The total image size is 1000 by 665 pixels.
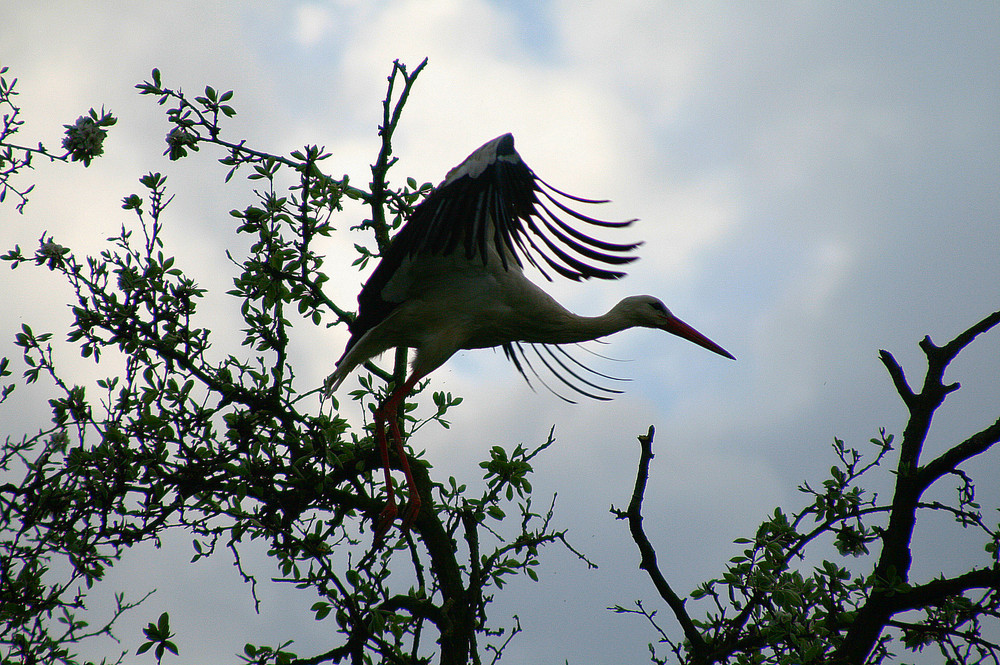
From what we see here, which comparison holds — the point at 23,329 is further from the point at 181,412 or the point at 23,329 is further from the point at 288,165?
the point at 288,165

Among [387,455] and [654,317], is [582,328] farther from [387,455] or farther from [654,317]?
[387,455]

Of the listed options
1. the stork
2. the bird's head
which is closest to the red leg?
the stork

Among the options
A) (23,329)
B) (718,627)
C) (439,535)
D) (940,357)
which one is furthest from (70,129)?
(940,357)

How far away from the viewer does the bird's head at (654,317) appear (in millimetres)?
4965

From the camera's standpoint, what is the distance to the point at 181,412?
138 inches

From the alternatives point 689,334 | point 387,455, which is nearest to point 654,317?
point 689,334

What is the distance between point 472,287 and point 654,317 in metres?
1.37

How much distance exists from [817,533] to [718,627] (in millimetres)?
551

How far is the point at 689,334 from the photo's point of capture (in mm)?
5121

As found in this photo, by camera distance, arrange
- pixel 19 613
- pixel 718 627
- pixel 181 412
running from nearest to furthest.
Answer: pixel 718 627
pixel 19 613
pixel 181 412

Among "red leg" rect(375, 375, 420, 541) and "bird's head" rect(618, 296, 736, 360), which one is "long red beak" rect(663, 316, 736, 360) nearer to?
"bird's head" rect(618, 296, 736, 360)

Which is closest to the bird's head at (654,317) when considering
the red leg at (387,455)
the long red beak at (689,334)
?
the long red beak at (689,334)

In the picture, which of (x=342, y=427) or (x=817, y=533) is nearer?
(x=817, y=533)

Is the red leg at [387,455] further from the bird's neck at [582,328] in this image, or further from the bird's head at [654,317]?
the bird's head at [654,317]
